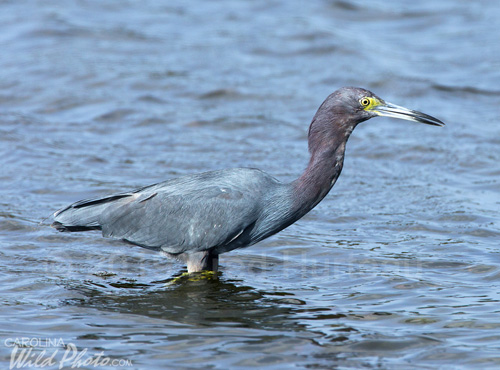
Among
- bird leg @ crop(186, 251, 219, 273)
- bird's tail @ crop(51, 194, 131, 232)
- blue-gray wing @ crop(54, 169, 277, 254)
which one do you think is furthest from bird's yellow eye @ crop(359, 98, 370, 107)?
bird's tail @ crop(51, 194, 131, 232)

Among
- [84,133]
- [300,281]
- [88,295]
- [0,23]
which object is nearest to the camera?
[88,295]

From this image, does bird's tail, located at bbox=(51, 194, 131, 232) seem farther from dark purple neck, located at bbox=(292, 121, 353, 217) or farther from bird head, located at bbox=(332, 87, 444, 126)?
bird head, located at bbox=(332, 87, 444, 126)

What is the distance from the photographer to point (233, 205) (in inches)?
312

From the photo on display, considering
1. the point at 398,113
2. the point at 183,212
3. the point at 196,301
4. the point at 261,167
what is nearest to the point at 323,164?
the point at 398,113

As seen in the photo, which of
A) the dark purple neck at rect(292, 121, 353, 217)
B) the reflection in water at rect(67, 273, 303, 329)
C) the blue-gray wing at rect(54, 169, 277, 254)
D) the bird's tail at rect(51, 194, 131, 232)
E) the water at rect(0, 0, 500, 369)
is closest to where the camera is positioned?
the water at rect(0, 0, 500, 369)

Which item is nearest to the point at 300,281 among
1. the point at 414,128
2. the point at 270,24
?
the point at 414,128

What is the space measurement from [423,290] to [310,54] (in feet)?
31.0

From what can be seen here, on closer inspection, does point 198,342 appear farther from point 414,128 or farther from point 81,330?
point 414,128

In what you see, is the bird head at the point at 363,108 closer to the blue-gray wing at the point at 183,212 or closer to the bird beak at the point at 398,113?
the bird beak at the point at 398,113

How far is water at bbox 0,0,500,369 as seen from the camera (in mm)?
6801

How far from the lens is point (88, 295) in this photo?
7.73 metres

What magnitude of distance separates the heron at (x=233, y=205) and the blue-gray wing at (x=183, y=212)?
1cm

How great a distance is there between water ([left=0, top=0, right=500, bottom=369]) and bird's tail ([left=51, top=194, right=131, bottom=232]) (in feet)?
1.72

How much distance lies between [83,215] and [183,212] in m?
1.07
